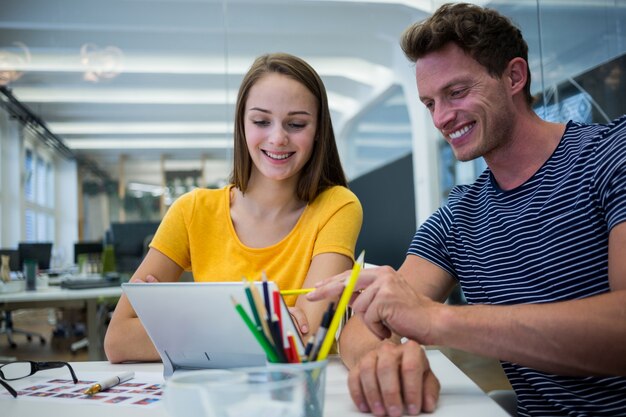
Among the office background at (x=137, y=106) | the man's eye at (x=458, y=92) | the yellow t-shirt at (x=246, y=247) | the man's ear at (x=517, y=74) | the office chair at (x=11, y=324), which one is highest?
the office background at (x=137, y=106)

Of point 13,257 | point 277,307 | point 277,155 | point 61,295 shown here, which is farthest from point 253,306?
point 13,257

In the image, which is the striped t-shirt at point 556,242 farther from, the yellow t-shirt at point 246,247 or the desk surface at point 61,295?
the desk surface at point 61,295

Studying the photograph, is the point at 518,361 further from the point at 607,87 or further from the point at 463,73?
the point at 607,87

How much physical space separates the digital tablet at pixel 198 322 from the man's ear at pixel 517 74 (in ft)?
2.72

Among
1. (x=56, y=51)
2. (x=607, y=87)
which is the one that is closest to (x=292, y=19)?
(x=56, y=51)

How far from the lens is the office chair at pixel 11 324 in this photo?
496cm

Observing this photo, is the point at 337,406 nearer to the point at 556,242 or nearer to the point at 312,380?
the point at 312,380

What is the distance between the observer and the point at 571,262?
1.03 meters

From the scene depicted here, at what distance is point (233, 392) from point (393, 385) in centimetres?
26

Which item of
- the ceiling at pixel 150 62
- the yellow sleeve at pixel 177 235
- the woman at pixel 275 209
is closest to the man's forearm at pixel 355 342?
the woman at pixel 275 209

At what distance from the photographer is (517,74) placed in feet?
4.18

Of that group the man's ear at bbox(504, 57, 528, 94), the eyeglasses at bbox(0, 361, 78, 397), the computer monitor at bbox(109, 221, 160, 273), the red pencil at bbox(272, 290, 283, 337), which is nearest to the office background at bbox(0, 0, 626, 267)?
the computer monitor at bbox(109, 221, 160, 273)

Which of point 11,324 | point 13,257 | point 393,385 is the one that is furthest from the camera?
point 11,324

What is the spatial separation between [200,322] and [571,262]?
0.67 meters
